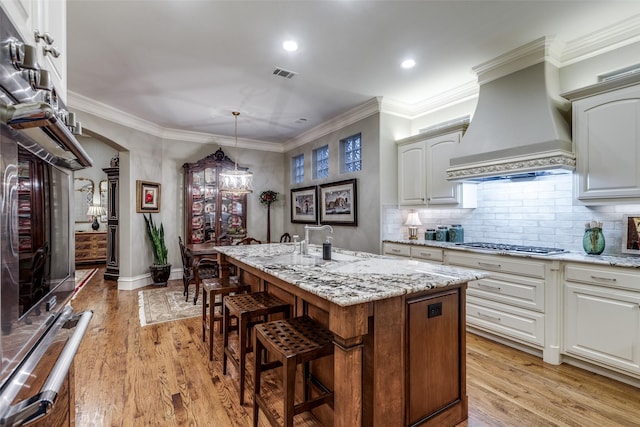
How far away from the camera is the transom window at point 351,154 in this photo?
486 centimetres

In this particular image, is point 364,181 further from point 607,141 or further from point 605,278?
point 605,278

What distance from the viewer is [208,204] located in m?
5.86

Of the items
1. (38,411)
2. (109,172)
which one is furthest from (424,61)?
(109,172)

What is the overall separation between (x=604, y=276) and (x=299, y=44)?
3.24m

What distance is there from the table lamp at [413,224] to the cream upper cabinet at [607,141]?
192cm

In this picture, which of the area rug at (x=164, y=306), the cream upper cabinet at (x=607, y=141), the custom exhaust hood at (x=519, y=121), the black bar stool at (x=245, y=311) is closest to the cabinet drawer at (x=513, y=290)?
the cream upper cabinet at (x=607, y=141)

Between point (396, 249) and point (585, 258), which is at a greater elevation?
point (585, 258)

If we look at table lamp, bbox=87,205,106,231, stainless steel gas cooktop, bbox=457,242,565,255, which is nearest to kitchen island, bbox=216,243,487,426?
stainless steel gas cooktop, bbox=457,242,565,255

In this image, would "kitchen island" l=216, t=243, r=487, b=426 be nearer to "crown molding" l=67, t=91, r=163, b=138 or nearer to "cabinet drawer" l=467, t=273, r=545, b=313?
"cabinet drawer" l=467, t=273, r=545, b=313

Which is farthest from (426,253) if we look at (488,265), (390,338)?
(390,338)

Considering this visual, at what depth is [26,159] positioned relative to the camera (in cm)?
75

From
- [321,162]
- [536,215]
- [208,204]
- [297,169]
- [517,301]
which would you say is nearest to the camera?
[517,301]

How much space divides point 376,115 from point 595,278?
3.07 meters

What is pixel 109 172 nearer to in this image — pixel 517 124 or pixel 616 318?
pixel 517 124
